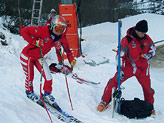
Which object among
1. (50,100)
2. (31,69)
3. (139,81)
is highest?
(31,69)

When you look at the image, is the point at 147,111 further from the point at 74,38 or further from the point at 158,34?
the point at 158,34

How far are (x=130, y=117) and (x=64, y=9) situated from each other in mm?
5776

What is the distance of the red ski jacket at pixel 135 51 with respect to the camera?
368cm

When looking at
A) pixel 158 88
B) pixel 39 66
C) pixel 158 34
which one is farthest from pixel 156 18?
pixel 39 66

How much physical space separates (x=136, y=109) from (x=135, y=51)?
3.65 ft

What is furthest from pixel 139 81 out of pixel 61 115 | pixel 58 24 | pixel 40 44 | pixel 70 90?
pixel 40 44

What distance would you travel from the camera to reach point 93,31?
1336 cm

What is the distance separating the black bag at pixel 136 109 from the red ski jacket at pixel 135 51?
2.12 ft

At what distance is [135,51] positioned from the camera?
369 cm

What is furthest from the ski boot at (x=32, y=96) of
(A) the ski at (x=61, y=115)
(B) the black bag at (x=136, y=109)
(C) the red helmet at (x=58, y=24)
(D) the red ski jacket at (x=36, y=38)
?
(B) the black bag at (x=136, y=109)

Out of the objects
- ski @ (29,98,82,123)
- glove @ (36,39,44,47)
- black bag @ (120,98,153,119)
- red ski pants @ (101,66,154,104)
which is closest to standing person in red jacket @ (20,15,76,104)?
glove @ (36,39,44,47)

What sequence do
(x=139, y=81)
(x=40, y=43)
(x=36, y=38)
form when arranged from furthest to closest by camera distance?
(x=139, y=81)
(x=36, y=38)
(x=40, y=43)

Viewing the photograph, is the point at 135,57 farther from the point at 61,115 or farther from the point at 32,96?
the point at 32,96

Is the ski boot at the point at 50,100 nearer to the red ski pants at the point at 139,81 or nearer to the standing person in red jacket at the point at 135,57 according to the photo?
the standing person in red jacket at the point at 135,57
